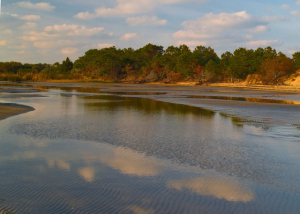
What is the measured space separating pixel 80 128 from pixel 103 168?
527cm

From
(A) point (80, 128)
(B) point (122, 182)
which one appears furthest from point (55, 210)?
(A) point (80, 128)

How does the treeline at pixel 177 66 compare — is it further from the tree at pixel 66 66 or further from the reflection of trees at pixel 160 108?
the reflection of trees at pixel 160 108

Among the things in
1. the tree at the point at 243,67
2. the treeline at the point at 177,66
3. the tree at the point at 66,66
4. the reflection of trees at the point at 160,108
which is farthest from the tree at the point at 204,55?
the reflection of trees at the point at 160,108

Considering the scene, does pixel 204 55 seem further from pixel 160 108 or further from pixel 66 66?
pixel 160 108

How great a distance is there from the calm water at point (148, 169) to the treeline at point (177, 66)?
51.8m

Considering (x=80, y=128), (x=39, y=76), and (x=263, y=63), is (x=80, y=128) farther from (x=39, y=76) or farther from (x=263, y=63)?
(x=39, y=76)

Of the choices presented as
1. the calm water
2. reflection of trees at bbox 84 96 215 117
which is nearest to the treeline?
reflection of trees at bbox 84 96 215 117

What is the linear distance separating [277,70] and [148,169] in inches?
2218

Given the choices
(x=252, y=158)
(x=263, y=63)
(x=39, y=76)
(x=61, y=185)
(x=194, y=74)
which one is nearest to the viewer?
(x=61, y=185)

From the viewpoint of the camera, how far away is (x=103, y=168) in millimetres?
6629

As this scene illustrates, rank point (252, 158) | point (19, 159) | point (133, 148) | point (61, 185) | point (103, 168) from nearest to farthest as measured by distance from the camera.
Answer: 1. point (61, 185)
2. point (103, 168)
3. point (19, 159)
4. point (252, 158)
5. point (133, 148)

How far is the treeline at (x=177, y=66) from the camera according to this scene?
195 feet

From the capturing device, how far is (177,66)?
243 ft

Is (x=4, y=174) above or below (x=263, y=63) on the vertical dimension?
below
